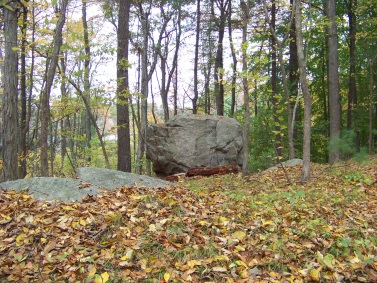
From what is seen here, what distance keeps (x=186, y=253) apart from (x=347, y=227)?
1990mm

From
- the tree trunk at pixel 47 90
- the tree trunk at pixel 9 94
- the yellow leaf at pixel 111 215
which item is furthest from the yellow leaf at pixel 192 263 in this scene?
the tree trunk at pixel 47 90

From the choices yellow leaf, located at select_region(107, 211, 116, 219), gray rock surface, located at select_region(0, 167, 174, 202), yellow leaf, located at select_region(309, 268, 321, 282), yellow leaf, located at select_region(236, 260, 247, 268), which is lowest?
yellow leaf, located at select_region(309, 268, 321, 282)

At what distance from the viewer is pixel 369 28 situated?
1534 centimetres

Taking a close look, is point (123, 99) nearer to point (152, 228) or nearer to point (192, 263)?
point (152, 228)

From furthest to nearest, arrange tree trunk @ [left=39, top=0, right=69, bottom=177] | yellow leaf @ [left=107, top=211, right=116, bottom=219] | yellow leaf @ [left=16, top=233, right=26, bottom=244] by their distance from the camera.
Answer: tree trunk @ [left=39, top=0, right=69, bottom=177] → yellow leaf @ [left=107, top=211, right=116, bottom=219] → yellow leaf @ [left=16, top=233, right=26, bottom=244]

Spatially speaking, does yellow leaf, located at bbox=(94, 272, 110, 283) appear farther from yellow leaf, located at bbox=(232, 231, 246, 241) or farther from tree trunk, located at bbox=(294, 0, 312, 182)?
tree trunk, located at bbox=(294, 0, 312, 182)

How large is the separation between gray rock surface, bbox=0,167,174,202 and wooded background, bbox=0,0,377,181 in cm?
189

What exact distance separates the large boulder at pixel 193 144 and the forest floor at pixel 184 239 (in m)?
7.43

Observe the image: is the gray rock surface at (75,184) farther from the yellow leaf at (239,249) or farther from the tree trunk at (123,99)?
the tree trunk at (123,99)

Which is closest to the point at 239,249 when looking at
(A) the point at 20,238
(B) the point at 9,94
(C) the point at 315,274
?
(C) the point at 315,274

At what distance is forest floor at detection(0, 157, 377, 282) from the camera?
321cm

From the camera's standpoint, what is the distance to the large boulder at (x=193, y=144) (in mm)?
12656

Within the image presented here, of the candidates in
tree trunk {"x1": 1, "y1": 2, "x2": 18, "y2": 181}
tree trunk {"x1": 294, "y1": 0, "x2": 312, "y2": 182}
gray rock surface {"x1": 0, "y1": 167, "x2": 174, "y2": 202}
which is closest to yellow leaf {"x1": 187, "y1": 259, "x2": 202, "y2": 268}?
gray rock surface {"x1": 0, "y1": 167, "x2": 174, "y2": 202}

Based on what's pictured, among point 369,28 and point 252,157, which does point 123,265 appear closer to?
point 252,157
